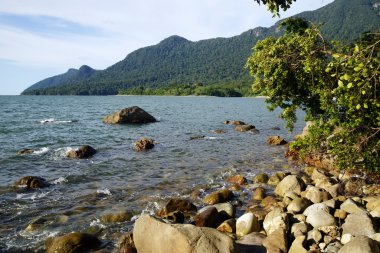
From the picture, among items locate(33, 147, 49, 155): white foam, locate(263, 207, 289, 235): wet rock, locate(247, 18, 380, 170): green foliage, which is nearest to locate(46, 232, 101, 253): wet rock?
locate(263, 207, 289, 235): wet rock

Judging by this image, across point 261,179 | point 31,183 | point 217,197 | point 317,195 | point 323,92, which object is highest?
point 323,92

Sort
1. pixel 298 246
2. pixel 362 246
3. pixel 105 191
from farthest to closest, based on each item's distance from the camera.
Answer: pixel 105 191, pixel 298 246, pixel 362 246

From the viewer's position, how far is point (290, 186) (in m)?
16.4

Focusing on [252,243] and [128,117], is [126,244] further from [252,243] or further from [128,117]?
[128,117]

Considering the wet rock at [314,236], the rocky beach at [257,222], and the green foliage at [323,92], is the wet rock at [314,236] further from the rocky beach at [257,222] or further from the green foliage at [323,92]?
the green foliage at [323,92]

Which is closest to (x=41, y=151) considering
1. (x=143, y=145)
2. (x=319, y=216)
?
(x=143, y=145)

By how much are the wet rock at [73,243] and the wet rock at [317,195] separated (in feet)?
28.5

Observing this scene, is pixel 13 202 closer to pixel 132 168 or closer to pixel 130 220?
pixel 130 220

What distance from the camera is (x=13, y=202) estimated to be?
15656 mm

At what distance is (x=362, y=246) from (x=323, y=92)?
6978mm

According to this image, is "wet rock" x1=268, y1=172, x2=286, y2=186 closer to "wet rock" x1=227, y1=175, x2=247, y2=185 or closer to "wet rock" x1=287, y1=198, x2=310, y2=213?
"wet rock" x1=227, y1=175, x2=247, y2=185

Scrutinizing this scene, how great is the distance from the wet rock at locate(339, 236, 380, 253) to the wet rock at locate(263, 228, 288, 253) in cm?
167

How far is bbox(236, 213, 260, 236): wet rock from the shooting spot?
12.0 metres

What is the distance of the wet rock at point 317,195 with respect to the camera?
46.5 feet
